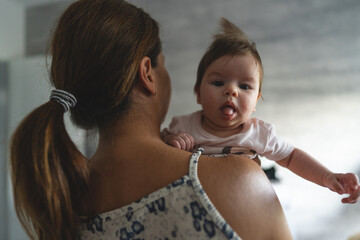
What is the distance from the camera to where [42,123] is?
643 millimetres

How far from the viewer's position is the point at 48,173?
61 centimetres

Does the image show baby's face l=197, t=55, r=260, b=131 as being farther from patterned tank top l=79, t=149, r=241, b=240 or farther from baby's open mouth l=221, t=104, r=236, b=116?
patterned tank top l=79, t=149, r=241, b=240

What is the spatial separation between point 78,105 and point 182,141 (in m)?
0.27

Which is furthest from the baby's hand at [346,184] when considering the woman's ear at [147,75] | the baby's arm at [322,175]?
the woman's ear at [147,75]

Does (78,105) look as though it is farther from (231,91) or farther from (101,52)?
(231,91)

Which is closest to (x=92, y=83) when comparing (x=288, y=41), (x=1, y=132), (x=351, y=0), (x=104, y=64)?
(x=104, y=64)

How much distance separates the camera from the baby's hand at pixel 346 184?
0.77 meters

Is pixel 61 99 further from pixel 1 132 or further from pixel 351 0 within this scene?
pixel 1 132

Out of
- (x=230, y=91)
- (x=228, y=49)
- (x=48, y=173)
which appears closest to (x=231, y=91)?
(x=230, y=91)

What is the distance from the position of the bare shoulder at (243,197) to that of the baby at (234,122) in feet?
0.80

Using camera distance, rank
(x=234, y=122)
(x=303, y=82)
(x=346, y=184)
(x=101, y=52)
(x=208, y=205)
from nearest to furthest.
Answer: (x=208, y=205) → (x=101, y=52) → (x=346, y=184) → (x=234, y=122) → (x=303, y=82)

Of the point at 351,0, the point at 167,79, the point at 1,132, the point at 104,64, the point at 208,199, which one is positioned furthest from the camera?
the point at 1,132

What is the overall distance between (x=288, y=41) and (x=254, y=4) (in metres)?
0.44

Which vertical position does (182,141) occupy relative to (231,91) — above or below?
below
